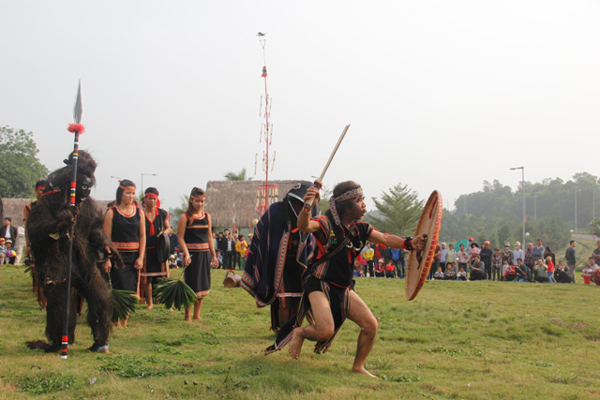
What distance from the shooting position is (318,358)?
7.06m

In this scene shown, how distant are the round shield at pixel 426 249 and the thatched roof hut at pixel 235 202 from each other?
36.2 metres

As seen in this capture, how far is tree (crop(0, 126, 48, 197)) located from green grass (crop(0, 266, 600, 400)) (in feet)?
192

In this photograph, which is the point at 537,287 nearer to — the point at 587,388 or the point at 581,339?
the point at 581,339

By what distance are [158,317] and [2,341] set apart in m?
3.07

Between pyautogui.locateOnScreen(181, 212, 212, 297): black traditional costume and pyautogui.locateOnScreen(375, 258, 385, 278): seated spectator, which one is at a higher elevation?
pyautogui.locateOnScreen(181, 212, 212, 297): black traditional costume

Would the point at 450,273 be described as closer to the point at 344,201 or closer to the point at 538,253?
the point at 538,253

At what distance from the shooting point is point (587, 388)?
620 cm

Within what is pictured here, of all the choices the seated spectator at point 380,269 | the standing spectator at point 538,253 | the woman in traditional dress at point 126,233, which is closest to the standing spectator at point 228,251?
the seated spectator at point 380,269

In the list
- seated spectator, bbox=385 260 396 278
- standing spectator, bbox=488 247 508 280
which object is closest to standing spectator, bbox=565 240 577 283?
standing spectator, bbox=488 247 508 280

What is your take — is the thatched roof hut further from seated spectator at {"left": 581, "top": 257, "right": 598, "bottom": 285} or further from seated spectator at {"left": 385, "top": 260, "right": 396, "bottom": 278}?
seated spectator at {"left": 581, "top": 257, "right": 598, "bottom": 285}

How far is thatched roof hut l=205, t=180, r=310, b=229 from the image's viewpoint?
4378 cm

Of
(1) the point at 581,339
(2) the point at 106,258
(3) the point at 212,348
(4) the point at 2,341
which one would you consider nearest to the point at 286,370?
(3) the point at 212,348

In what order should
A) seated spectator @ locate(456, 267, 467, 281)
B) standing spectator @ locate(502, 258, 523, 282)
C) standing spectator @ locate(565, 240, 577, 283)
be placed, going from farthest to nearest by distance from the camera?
1. seated spectator @ locate(456, 267, 467, 281)
2. standing spectator @ locate(502, 258, 523, 282)
3. standing spectator @ locate(565, 240, 577, 283)

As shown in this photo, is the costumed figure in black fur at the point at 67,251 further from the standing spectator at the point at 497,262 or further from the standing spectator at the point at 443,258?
the standing spectator at the point at 497,262
